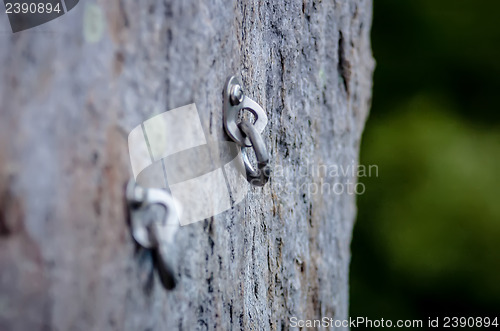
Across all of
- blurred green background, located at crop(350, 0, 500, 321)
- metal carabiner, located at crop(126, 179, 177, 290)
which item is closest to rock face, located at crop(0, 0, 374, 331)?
metal carabiner, located at crop(126, 179, 177, 290)

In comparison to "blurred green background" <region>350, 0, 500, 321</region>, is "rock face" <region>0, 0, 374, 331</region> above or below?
above

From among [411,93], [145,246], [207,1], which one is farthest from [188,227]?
[411,93]

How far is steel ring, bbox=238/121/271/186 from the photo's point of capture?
541 mm

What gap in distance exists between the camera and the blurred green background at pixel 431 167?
2102 millimetres

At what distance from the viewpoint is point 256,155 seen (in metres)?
0.54

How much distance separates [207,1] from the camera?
49cm

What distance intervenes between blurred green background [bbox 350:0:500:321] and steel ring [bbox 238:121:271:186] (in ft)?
Answer: 5.43

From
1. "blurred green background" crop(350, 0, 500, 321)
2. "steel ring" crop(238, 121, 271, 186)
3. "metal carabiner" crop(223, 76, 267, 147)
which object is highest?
"metal carabiner" crop(223, 76, 267, 147)

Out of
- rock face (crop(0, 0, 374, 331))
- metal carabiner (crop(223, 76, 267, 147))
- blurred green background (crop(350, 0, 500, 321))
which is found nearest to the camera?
rock face (crop(0, 0, 374, 331))

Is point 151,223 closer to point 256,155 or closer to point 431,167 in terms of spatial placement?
point 256,155

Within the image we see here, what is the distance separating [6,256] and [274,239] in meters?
0.41

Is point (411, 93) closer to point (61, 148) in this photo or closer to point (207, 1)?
point (207, 1)

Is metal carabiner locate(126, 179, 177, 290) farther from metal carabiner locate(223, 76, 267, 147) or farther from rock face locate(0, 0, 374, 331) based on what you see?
metal carabiner locate(223, 76, 267, 147)

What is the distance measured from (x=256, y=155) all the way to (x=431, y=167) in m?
1.70
